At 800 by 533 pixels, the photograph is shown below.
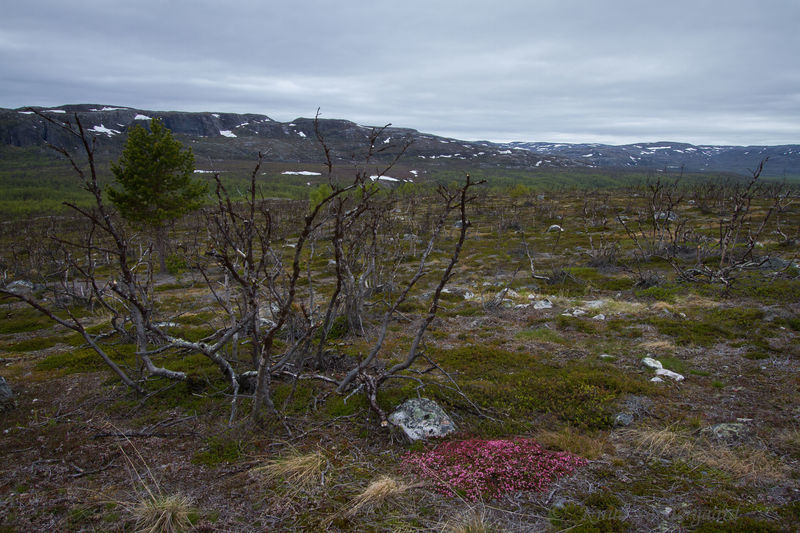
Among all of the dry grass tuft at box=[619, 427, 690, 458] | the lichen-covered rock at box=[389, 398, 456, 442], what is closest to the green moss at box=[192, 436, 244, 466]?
the lichen-covered rock at box=[389, 398, 456, 442]

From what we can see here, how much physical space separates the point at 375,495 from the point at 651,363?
20.2 ft

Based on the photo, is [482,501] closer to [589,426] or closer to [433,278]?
[589,426]

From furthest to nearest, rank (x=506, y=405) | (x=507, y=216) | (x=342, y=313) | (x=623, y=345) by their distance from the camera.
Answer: (x=507, y=216)
(x=342, y=313)
(x=623, y=345)
(x=506, y=405)

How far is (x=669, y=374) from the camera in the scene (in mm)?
6988

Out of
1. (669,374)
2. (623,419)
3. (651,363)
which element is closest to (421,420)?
(623,419)

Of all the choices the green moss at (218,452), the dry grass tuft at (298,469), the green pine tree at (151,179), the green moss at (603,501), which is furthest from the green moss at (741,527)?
the green pine tree at (151,179)

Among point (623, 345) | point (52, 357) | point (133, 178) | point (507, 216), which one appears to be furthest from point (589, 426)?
point (507, 216)

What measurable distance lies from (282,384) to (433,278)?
40.5 feet

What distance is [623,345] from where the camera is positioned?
8.92 metres

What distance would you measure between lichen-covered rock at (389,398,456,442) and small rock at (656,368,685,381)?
4307 millimetres

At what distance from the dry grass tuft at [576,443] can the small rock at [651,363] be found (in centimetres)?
307

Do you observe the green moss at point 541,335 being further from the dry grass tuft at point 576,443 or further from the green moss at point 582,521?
the green moss at point 582,521

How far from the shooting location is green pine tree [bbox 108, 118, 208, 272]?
19.2 metres

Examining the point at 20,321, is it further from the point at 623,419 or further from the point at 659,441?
the point at 659,441
